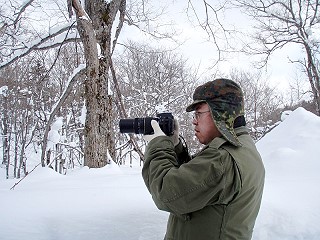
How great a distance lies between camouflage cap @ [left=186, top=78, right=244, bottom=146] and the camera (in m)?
1.37

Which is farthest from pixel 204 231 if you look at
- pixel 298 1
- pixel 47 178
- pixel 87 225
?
pixel 298 1

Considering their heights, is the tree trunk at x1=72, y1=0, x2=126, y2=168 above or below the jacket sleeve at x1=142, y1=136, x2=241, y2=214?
above

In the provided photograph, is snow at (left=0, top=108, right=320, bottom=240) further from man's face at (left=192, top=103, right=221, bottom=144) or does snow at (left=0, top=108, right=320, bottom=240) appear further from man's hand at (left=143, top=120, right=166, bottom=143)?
man's face at (left=192, top=103, right=221, bottom=144)

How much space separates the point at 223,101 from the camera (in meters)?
1.39

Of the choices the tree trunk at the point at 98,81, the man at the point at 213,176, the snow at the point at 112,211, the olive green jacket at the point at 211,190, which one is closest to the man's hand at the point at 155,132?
the man at the point at 213,176

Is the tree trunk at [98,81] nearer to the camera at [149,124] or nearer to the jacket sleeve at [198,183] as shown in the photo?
the camera at [149,124]

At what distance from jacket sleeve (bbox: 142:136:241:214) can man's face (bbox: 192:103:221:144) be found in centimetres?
14

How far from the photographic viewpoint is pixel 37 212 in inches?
87.5

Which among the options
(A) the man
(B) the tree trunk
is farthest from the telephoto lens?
(B) the tree trunk

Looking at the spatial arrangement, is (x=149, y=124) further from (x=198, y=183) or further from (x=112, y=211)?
(x=112, y=211)

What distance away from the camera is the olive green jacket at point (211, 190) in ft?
3.97

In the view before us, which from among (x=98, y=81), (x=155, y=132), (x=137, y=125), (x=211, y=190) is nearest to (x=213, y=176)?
(x=211, y=190)

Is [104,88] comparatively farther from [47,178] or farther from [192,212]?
[192,212]

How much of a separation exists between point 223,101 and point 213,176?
355 millimetres
